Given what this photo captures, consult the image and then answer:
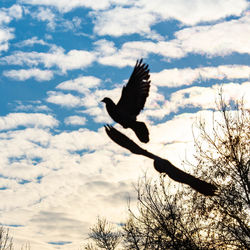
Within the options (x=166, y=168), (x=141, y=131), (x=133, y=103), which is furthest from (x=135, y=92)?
(x=166, y=168)

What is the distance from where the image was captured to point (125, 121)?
2.61m

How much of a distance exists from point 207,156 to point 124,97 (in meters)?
8.33

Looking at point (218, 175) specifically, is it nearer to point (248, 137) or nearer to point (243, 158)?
point (243, 158)

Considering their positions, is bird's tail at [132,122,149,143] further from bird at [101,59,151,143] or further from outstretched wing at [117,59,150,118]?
outstretched wing at [117,59,150,118]

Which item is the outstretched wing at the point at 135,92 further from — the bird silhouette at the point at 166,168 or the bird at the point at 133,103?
the bird silhouette at the point at 166,168

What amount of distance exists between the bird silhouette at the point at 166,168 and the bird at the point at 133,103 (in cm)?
21

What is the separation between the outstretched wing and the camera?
2900mm

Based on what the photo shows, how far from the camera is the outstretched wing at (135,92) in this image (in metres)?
2.90

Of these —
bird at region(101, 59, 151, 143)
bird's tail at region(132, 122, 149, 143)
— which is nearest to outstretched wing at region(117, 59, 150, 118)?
bird at region(101, 59, 151, 143)

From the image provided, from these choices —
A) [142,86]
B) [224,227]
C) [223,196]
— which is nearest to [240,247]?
[224,227]

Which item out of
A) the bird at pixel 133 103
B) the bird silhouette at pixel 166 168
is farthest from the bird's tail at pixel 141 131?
the bird silhouette at pixel 166 168

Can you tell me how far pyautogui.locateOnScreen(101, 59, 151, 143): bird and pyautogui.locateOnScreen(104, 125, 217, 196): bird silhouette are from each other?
214 millimetres

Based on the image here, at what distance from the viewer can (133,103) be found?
2961 millimetres

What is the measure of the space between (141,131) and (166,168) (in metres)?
0.56
